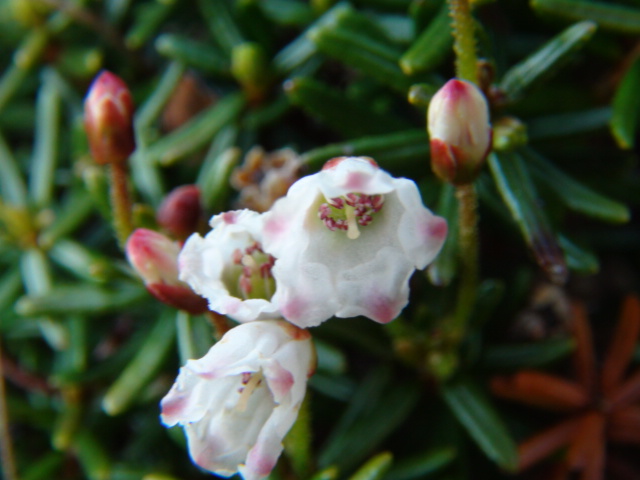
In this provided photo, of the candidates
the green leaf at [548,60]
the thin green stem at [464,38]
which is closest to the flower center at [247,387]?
the thin green stem at [464,38]

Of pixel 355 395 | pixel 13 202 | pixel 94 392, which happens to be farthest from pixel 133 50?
pixel 355 395

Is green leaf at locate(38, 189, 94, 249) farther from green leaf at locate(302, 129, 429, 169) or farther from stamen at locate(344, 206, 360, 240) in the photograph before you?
stamen at locate(344, 206, 360, 240)

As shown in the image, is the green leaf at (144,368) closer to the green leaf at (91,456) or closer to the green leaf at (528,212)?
the green leaf at (91,456)

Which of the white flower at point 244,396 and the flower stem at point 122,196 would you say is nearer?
the white flower at point 244,396

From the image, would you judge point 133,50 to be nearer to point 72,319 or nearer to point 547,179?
point 72,319

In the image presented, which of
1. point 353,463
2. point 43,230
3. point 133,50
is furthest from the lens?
point 133,50

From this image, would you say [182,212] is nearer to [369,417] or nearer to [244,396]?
[244,396]

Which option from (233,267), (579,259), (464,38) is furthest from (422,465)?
(464,38)
